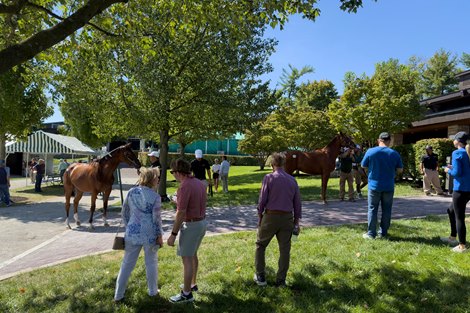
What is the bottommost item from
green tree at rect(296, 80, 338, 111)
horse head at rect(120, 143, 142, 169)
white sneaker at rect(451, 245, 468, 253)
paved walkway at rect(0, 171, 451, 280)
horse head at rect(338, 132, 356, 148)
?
paved walkway at rect(0, 171, 451, 280)

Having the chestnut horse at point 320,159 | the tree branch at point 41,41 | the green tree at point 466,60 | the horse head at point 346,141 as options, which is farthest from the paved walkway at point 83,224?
the green tree at point 466,60

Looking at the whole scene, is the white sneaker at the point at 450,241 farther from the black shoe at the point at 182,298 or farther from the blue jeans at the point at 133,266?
the blue jeans at the point at 133,266

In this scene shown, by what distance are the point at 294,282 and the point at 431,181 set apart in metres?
11.7

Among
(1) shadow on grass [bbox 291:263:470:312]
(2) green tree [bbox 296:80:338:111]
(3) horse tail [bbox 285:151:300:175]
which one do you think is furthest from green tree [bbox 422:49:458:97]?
(1) shadow on grass [bbox 291:263:470:312]

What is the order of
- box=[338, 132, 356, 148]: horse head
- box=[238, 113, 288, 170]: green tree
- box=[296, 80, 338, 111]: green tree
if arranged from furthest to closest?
box=[296, 80, 338, 111]: green tree
box=[238, 113, 288, 170]: green tree
box=[338, 132, 356, 148]: horse head

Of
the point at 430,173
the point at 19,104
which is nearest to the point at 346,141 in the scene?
the point at 430,173

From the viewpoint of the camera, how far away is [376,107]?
20453mm

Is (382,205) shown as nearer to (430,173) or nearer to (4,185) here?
(430,173)

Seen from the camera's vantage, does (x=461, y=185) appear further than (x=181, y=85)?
No

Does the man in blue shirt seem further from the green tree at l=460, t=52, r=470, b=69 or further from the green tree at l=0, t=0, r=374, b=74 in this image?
the green tree at l=460, t=52, r=470, b=69

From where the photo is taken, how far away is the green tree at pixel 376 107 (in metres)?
20.2

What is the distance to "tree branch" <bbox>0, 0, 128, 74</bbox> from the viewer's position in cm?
433

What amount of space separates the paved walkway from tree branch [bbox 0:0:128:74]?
352cm

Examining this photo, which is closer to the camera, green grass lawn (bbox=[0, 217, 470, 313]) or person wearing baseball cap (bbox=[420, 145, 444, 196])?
green grass lawn (bbox=[0, 217, 470, 313])
